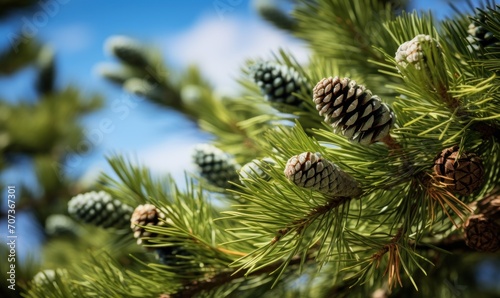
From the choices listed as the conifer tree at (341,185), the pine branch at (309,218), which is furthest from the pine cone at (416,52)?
the pine branch at (309,218)

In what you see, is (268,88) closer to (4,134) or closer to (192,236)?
(192,236)

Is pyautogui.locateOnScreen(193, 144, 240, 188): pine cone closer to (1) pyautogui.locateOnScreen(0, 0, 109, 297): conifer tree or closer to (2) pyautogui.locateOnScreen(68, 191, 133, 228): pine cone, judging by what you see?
(2) pyautogui.locateOnScreen(68, 191, 133, 228): pine cone

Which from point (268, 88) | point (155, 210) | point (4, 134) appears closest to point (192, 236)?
point (155, 210)

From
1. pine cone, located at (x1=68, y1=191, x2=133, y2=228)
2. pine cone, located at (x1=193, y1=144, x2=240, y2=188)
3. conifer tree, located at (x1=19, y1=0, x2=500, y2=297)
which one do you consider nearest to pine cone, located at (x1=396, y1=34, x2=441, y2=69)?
conifer tree, located at (x1=19, y1=0, x2=500, y2=297)

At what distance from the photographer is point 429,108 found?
1.35 feet

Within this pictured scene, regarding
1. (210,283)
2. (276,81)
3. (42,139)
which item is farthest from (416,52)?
(42,139)

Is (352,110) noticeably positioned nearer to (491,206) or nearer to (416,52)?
(416,52)

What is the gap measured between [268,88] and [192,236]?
0.55 feet

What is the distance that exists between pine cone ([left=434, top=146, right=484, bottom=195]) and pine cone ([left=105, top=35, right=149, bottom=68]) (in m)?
0.98

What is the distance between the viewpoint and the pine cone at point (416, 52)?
0.39 meters

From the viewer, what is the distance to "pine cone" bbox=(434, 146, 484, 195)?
1.33 ft

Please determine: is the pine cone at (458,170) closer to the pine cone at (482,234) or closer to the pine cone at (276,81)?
the pine cone at (482,234)

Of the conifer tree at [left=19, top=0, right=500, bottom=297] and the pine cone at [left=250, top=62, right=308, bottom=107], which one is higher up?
the pine cone at [left=250, top=62, right=308, bottom=107]

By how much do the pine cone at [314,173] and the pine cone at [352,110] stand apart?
0.10ft
